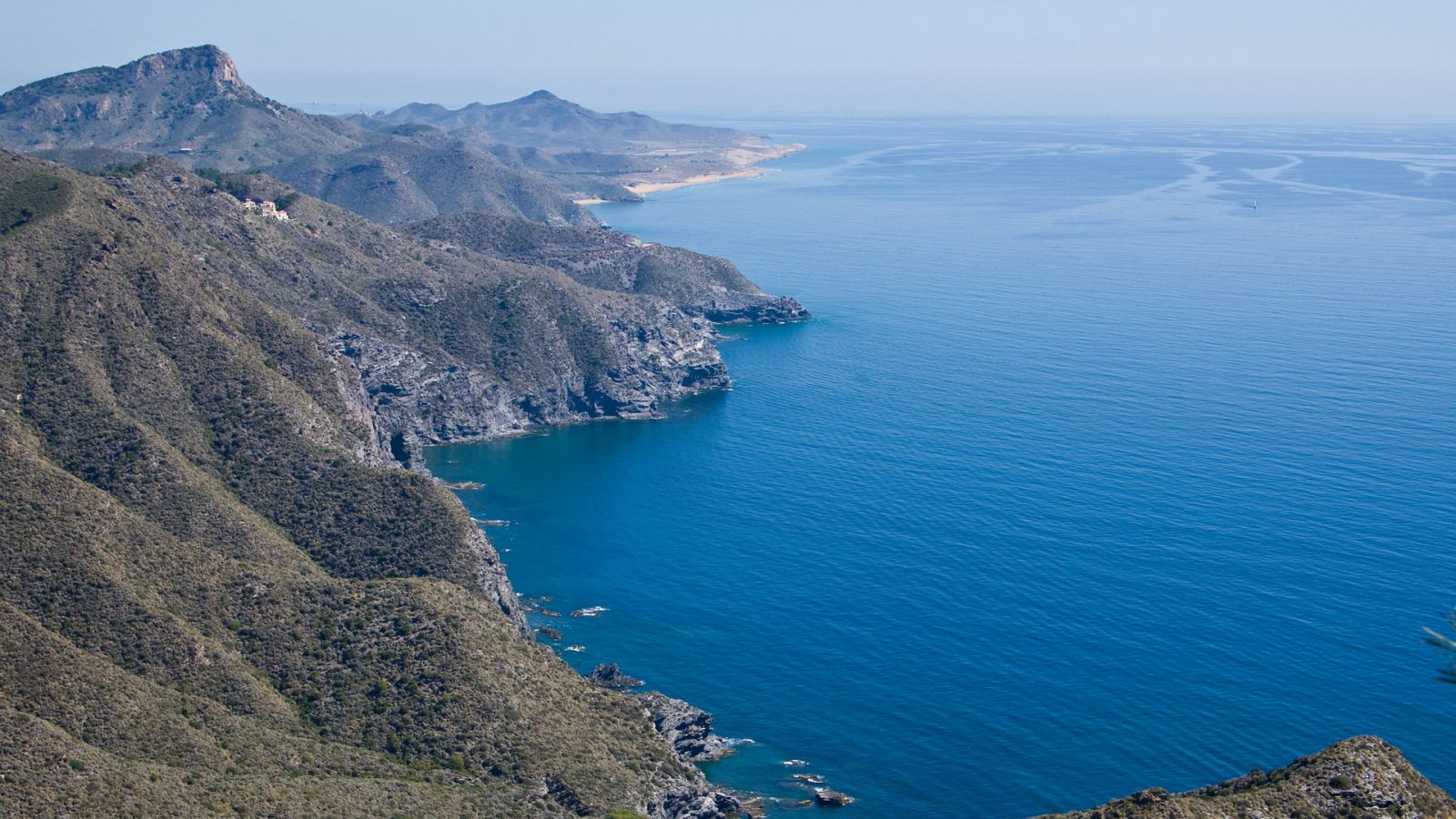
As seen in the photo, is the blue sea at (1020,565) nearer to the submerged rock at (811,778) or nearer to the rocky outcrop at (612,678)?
the submerged rock at (811,778)

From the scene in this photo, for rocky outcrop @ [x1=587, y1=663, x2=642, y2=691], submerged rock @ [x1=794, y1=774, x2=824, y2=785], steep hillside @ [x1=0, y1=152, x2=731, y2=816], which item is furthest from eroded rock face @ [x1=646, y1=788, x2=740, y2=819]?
rocky outcrop @ [x1=587, y1=663, x2=642, y2=691]

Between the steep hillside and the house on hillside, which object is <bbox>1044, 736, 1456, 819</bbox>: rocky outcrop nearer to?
the steep hillside

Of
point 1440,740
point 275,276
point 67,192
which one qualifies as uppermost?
point 67,192

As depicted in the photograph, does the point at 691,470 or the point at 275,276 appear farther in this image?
the point at 275,276

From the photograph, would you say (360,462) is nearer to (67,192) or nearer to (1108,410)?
(67,192)

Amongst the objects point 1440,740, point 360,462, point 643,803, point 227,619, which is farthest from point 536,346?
point 1440,740

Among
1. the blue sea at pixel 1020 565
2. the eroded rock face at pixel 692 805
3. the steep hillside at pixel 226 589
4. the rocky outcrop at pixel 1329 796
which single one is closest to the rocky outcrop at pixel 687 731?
the steep hillside at pixel 226 589

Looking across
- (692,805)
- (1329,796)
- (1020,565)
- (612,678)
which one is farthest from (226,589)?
(1329,796)
